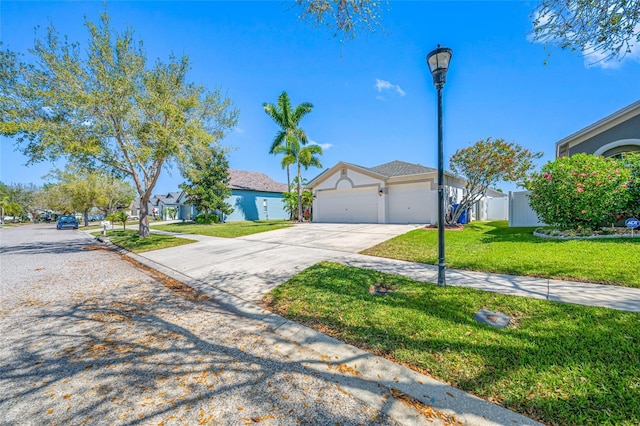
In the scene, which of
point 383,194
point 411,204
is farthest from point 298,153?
point 411,204

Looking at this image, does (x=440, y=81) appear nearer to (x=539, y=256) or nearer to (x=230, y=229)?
(x=539, y=256)

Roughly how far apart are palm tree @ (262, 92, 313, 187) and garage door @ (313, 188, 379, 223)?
14.2ft

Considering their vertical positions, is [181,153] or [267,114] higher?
[267,114]

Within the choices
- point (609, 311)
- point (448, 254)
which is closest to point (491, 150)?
point (448, 254)

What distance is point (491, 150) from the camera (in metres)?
12.3

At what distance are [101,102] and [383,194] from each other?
1535cm

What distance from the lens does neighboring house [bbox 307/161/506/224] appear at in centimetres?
1614

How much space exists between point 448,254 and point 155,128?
11927mm

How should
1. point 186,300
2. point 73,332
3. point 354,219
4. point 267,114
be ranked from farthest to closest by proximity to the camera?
point 267,114
point 354,219
point 186,300
point 73,332

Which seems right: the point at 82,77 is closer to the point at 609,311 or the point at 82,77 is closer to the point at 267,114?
the point at 267,114

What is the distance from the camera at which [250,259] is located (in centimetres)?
774

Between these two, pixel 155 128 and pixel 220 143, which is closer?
pixel 155 128

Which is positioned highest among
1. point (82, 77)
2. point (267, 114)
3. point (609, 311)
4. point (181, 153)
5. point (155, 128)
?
point (267, 114)

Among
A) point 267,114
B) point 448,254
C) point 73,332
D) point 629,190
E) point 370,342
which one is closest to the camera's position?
point 370,342
